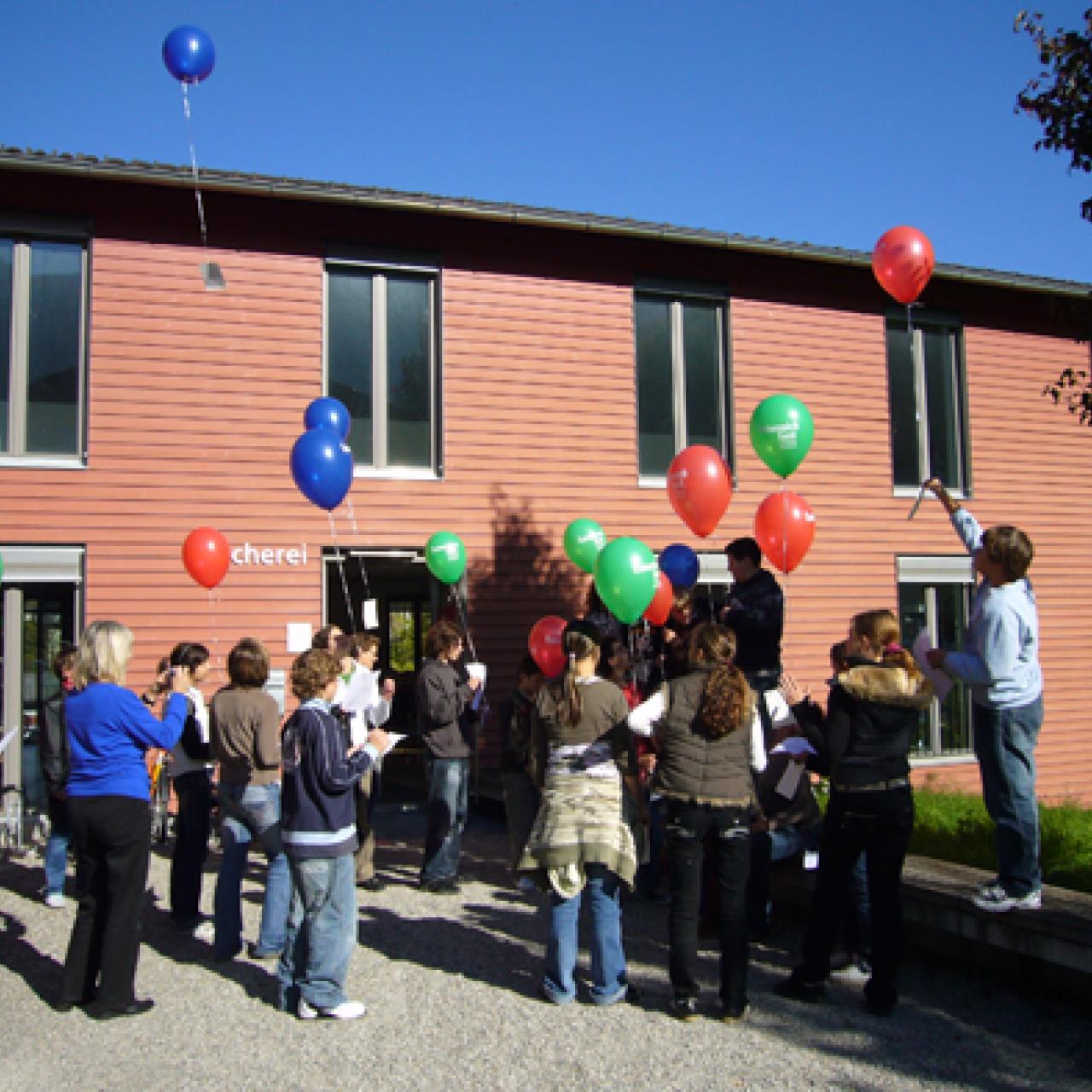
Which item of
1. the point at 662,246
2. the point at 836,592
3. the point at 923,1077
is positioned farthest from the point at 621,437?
the point at 923,1077

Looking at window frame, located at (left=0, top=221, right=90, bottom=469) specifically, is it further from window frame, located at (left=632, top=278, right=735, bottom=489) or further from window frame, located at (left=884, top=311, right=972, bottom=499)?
window frame, located at (left=884, top=311, right=972, bottom=499)

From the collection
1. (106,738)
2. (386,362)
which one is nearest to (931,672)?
(106,738)

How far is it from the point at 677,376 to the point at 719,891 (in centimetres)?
777

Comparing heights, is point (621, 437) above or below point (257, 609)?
above

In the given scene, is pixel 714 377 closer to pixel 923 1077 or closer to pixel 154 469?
pixel 154 469

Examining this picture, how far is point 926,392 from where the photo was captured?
1276 centimetres

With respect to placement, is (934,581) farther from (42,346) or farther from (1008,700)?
(42,346)

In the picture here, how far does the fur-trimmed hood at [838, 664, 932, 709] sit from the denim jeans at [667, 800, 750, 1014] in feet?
2.48

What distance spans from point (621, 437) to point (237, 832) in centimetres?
661

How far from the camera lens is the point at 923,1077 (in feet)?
13.5

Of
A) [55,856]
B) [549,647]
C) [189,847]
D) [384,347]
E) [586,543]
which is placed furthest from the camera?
[384,347]

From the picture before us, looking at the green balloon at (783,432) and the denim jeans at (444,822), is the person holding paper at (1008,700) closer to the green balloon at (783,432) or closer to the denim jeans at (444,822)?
the green balloon at (783,432)

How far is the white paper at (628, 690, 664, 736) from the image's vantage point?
15.5ft

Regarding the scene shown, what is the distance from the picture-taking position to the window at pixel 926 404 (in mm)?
12555
